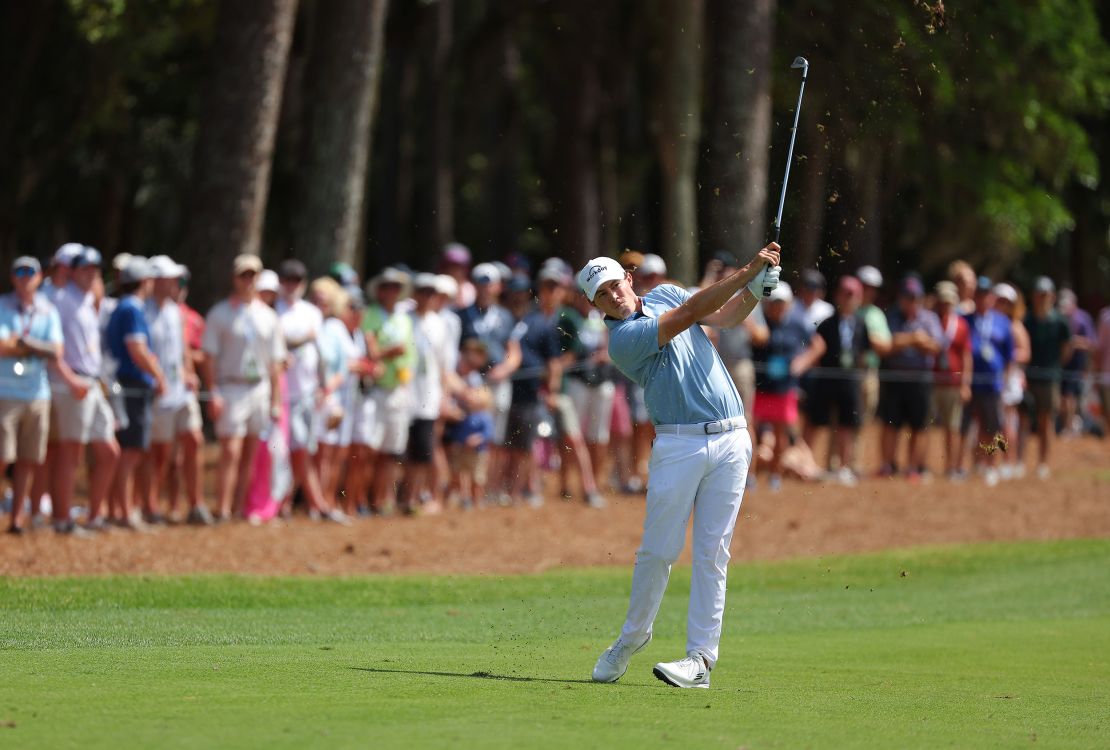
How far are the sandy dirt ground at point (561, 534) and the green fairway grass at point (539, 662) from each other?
33.0 inches

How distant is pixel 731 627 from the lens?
12.2 metres

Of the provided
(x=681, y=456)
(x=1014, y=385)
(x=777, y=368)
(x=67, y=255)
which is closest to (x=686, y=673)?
(x=681, y=456)

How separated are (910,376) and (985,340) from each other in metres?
1.50

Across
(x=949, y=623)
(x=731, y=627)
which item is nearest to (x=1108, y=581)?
(x=949, y=623)

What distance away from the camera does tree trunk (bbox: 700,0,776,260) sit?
2273 centimetres

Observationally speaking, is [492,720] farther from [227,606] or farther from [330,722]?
[227,606]

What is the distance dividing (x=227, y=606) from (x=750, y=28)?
12.8 metres

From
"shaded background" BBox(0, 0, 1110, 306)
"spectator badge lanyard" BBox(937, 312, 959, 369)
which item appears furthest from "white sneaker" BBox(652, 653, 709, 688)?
"spectator badge lanyard" BBox(937, 312, 959, 369)

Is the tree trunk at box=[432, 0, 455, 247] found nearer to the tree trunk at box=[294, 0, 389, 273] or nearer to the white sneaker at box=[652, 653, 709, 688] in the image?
the tree trunk at box=[294, 0, 389, 273]

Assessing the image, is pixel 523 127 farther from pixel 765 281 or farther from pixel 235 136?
pixel 765 281

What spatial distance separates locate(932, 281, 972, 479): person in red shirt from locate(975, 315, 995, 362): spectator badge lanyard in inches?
8.4

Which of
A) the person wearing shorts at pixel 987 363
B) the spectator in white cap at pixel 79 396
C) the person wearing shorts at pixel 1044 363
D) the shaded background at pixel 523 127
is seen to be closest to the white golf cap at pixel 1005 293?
the person wearing shorts at pixel 1044 363

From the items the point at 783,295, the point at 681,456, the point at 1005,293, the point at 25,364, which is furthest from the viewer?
the point at 1005,293

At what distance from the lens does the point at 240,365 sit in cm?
1617
